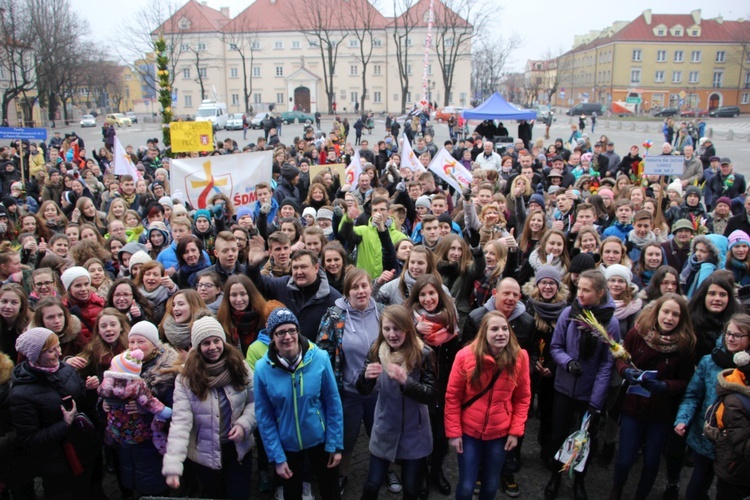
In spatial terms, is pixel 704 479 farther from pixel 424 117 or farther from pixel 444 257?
pixel 424 117

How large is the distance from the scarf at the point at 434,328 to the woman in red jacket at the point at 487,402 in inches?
15.3

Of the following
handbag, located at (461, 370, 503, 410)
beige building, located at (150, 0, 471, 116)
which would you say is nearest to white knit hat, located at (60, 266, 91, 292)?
handbag, located at (461, 370, 503, 410)

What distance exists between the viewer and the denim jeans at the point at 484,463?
12.9ft

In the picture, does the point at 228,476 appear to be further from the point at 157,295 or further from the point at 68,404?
the point at 157,295

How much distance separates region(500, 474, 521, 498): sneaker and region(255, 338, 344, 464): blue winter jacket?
1.62 metres

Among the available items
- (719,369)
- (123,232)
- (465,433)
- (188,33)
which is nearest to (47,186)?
(123,232)

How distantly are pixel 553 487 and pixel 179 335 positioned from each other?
3239mm

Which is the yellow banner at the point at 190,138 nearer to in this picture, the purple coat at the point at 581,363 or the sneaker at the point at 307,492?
the sneaker at the point at 307,492

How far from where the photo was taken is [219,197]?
8078 mm

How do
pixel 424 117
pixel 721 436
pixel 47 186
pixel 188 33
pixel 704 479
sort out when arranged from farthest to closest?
pixel 188 33 < pixel 424 117 < pixel 47 186 < pixel 704 479 < pixel 721 436

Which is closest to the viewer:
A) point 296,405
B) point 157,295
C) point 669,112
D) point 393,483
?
point 296,405

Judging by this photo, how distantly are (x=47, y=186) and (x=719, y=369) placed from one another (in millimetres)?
11611

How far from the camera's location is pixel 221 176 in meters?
10.0

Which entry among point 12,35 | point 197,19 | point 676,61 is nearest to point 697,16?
point 676,61
